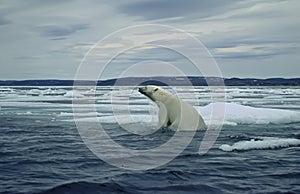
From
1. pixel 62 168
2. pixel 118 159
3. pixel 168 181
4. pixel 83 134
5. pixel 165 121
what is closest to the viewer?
pixel 168 181

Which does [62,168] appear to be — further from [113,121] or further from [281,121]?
[281,121]

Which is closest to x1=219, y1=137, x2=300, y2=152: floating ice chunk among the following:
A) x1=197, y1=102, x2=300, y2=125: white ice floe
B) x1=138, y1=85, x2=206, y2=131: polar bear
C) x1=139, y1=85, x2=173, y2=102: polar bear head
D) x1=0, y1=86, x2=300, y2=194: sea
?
x1=0, y1=86, x2=300, y2=194: sea

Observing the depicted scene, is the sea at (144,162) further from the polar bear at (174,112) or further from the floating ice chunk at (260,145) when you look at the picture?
the polar bear at (174,112)

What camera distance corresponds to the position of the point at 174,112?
45.4 ft

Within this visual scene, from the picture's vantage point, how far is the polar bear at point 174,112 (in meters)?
13.5

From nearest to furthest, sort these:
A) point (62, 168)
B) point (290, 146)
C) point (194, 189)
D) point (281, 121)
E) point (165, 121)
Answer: point (194, 189), point (62, 168), point (290, 146), point (165, 121), point (281, 121)

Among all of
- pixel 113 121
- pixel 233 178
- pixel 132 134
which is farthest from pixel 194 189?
pixel 113 121

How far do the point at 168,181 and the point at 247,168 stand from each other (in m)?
1.78

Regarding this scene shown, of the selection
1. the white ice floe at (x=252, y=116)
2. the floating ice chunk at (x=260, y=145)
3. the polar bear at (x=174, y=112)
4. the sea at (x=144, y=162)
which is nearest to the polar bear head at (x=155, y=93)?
the polar bear at (x=174, y=112)

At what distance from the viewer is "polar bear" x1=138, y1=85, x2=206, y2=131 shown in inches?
532

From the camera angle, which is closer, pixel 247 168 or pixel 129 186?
pixel 129 186

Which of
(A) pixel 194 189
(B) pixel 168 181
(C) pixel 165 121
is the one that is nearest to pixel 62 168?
(B) pixel 168 181

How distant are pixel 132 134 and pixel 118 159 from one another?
4300mm

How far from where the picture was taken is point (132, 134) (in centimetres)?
1313
